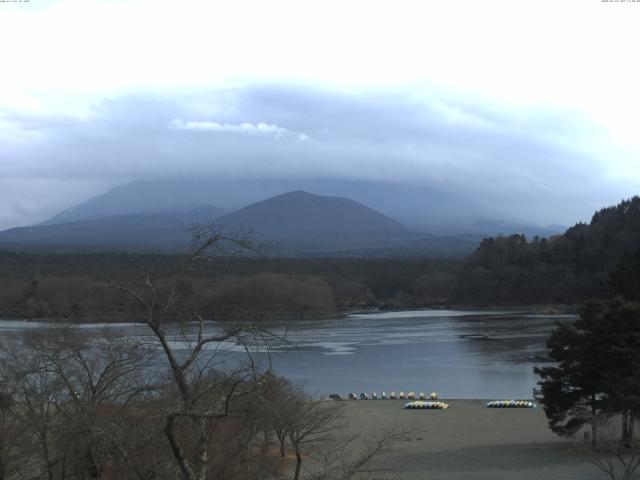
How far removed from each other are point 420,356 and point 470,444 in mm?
16741

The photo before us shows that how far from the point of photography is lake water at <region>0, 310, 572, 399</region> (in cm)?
2659

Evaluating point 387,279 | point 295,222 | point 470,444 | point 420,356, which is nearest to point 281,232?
point 295,222

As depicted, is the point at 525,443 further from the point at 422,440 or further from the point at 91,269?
the point at 91,269

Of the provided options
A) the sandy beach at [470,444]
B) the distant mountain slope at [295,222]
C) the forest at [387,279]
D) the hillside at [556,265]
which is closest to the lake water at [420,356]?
the sandy beach at [470,444]

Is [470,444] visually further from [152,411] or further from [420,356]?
[420,356]

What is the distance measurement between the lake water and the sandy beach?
271 cm

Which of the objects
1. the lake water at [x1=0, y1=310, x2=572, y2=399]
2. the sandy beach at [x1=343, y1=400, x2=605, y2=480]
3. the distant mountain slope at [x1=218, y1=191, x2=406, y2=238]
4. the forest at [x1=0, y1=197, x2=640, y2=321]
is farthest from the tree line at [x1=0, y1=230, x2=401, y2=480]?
the distant mountain slope at [x1=218, y1=191, x2=406, y2=238]

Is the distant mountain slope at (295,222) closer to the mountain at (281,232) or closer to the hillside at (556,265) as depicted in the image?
the mountain at (281,232)

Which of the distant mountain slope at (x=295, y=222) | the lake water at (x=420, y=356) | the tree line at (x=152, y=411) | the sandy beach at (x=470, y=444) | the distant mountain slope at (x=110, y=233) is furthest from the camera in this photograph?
the distant mountain slope at (x=295, y=222)

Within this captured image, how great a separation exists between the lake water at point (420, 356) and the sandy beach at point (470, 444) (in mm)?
2708

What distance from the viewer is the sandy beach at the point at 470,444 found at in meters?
13.7

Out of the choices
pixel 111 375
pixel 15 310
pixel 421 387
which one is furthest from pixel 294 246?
pixel 111 375

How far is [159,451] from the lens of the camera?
6.49 meters

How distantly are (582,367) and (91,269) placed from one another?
5374cm
